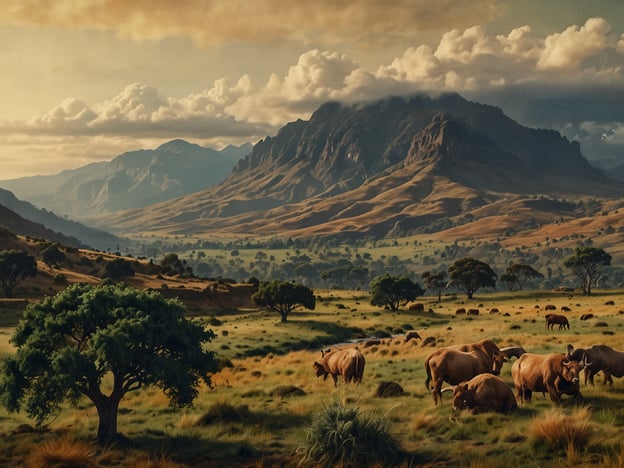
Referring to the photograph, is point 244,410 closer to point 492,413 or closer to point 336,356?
point 336,356

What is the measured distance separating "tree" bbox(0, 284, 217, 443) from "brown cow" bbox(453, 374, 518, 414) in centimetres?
1015

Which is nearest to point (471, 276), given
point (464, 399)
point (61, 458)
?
point (464, 399)

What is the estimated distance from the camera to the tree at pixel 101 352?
20.3m

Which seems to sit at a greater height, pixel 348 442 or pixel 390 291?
pixel 348 442

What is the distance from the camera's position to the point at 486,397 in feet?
63.5

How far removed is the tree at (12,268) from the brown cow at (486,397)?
92980 millimetres

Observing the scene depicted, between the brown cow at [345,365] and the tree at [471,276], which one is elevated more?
the brown cow at [345,365]

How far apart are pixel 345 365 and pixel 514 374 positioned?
31.1 feet

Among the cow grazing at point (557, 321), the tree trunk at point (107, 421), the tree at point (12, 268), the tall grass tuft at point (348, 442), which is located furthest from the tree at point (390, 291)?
the tall grass tuft at point (348, 442)

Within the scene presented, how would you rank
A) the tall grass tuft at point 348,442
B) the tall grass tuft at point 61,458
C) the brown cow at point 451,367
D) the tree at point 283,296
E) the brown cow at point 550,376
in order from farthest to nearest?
the tree at point 283,296, the brown cow at point 451,367, the brown cow at point 550,376, the tall grass tuft at point 61,458, the tall grass tuft at point 348,442

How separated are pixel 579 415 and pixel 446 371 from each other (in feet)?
19.5

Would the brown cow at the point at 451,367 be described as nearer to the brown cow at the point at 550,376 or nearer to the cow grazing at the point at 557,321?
the brown cow at the point at 550,376

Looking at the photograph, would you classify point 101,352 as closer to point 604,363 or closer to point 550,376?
point 550,376

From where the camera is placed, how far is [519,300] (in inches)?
4589
